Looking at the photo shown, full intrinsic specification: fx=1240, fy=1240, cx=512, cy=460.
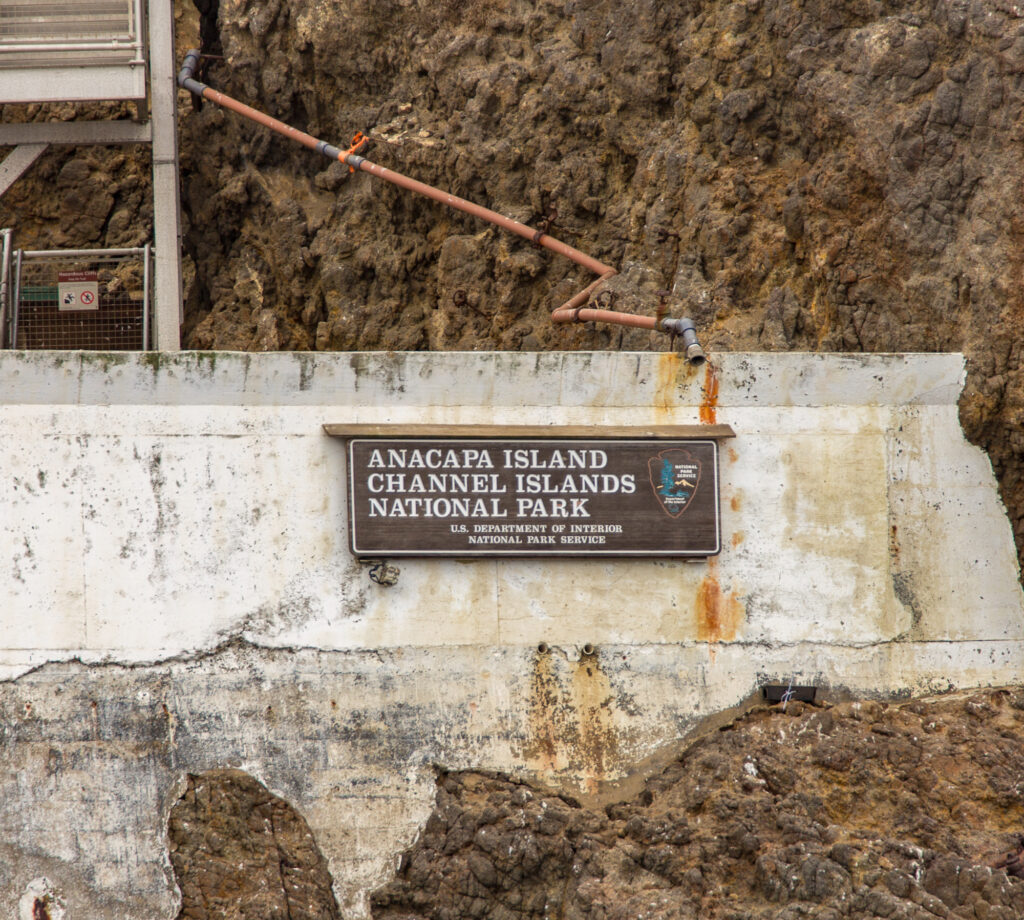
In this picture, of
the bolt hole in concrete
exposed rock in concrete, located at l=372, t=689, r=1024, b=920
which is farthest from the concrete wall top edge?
the bolt hole in concrete

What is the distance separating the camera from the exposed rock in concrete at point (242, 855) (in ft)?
25.8

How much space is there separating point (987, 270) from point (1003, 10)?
6.61 ft

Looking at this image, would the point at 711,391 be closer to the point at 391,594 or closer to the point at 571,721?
the point at 571,721

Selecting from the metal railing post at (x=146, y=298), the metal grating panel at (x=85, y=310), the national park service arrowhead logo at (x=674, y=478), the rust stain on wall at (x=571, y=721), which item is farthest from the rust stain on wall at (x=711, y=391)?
the metal grating panel at (x=85, y=310)

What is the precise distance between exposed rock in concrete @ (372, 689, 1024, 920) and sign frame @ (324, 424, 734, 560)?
4.75 ft

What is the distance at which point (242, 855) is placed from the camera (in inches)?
314

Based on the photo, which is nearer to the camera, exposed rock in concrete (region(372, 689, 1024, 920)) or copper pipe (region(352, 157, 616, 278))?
exposed rock in concrete (region(372, 689, 1024, 920))

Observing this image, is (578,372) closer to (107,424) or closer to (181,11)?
(107,424)

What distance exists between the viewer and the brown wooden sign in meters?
8.37

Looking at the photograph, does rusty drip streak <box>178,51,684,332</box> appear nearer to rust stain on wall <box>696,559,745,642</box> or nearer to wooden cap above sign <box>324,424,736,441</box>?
wooden cap above sign <box>324,424,736,441</box>

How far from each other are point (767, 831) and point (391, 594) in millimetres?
2876

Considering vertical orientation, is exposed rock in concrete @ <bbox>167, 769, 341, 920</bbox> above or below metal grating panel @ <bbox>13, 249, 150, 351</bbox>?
below

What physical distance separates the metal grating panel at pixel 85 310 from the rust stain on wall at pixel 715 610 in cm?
670

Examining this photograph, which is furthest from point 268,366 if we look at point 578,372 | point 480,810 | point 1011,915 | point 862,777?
point 1011,915
